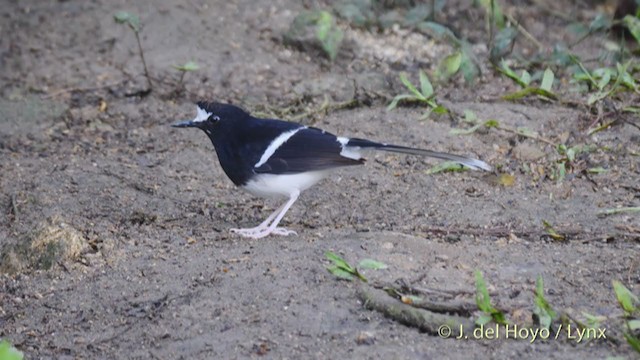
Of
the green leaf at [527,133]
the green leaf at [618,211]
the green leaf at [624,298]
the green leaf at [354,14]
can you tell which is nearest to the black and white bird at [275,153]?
the green leaf at [618,211]

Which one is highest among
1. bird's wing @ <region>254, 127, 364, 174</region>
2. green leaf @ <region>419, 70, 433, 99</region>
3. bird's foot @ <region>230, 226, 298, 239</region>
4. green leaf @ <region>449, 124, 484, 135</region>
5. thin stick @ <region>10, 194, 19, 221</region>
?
bird's wing @ <region>254, 127, 364, 174</region>

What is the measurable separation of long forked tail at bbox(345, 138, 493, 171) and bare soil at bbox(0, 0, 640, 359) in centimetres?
19

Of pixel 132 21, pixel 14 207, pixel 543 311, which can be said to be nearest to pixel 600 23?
pixel 132 21

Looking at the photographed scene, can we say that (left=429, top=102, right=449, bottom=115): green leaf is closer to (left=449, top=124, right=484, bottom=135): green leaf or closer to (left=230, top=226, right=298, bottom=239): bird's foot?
(left=449, top=124, right=484, bottom=135): green leaf

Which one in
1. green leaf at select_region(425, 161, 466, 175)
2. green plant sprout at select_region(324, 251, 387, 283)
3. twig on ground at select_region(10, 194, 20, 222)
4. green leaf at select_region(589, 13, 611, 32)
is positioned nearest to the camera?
green plant sprout at select_region(324, 251, 387, 283)

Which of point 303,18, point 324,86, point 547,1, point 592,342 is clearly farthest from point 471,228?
point 547,1

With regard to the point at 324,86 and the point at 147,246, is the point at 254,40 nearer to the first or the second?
the point at 324,86

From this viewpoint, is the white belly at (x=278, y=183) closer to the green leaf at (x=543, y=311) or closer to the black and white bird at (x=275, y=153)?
the black and white bird at (x=275, y=153)

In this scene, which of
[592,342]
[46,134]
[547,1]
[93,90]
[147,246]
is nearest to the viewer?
[592,342]

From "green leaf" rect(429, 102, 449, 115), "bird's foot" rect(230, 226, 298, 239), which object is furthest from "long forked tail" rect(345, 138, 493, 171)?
"green leaf" rect(429, 102, 449, 115)

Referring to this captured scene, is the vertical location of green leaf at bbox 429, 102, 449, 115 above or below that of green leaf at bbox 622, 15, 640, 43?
below

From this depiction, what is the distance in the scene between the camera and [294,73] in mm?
8031

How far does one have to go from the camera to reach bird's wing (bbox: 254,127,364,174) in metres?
5.66

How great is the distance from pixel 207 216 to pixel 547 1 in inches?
192
